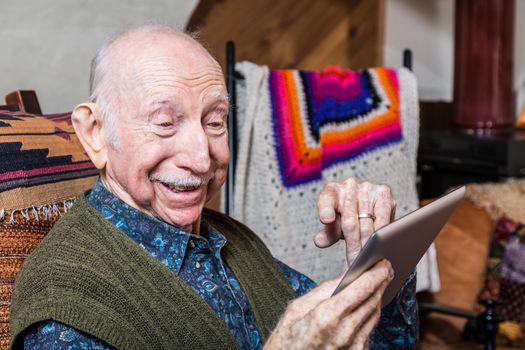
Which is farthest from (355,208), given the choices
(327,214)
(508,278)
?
(508,278)

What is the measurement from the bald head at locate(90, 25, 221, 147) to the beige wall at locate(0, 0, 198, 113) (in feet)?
3.05

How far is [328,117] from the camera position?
78.7 inches

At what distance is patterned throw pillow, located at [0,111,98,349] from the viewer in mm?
1114

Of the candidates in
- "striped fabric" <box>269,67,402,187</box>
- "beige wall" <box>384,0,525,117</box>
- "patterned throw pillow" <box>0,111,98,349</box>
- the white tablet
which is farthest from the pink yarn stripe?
"beige wall" <box>384,0,525,117</box>

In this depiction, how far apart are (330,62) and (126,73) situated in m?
2.19

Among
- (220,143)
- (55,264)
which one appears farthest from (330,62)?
(55,264)

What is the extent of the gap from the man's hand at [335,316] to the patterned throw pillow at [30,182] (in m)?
0.44

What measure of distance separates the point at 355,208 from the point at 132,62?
0.42 metres

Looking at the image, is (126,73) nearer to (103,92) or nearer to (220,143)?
(103,92)

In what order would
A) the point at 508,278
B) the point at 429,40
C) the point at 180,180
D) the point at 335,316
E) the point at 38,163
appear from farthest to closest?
the point at 429,40
the point at 508,278
the point at 38,163
the point at 180,180
the point at 335,316

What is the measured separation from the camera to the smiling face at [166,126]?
1.07 meters

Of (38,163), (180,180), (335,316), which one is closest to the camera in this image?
(335,316)

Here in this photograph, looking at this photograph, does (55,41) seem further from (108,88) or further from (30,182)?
(108,88)

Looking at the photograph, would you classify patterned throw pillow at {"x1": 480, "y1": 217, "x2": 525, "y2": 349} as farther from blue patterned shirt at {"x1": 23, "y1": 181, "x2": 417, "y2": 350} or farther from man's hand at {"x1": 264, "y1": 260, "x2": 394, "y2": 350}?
man's hand at {"x1": 264, "y1": 260, "x2": 394, "y2": 350}
